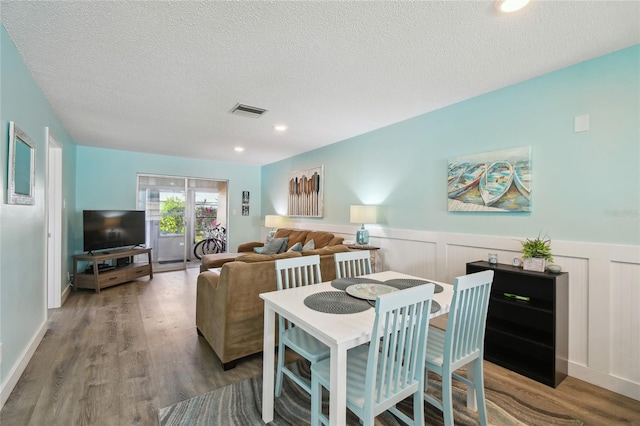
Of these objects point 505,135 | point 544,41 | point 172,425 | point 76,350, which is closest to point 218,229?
point 76,350

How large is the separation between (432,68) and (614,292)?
208 centimetres

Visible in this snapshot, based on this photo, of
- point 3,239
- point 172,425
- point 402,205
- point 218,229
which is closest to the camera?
point 172,425

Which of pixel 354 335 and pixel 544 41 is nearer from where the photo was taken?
pixel 354 335

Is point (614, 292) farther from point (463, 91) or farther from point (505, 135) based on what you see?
point (463, 91)

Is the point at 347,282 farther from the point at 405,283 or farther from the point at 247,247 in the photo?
the point at 247,247

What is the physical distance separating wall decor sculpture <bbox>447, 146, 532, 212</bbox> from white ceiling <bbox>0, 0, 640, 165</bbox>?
0.63 m

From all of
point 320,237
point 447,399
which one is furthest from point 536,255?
point 320,237

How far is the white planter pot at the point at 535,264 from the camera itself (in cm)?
227

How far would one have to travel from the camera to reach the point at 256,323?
2.44 m

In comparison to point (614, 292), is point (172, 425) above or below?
below

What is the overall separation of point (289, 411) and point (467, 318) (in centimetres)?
125

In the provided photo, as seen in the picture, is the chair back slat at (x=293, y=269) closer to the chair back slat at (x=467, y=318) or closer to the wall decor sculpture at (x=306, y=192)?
the chair back slat at (x=467, y=318)

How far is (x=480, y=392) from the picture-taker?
171cm

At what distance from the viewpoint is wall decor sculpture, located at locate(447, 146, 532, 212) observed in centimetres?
253
